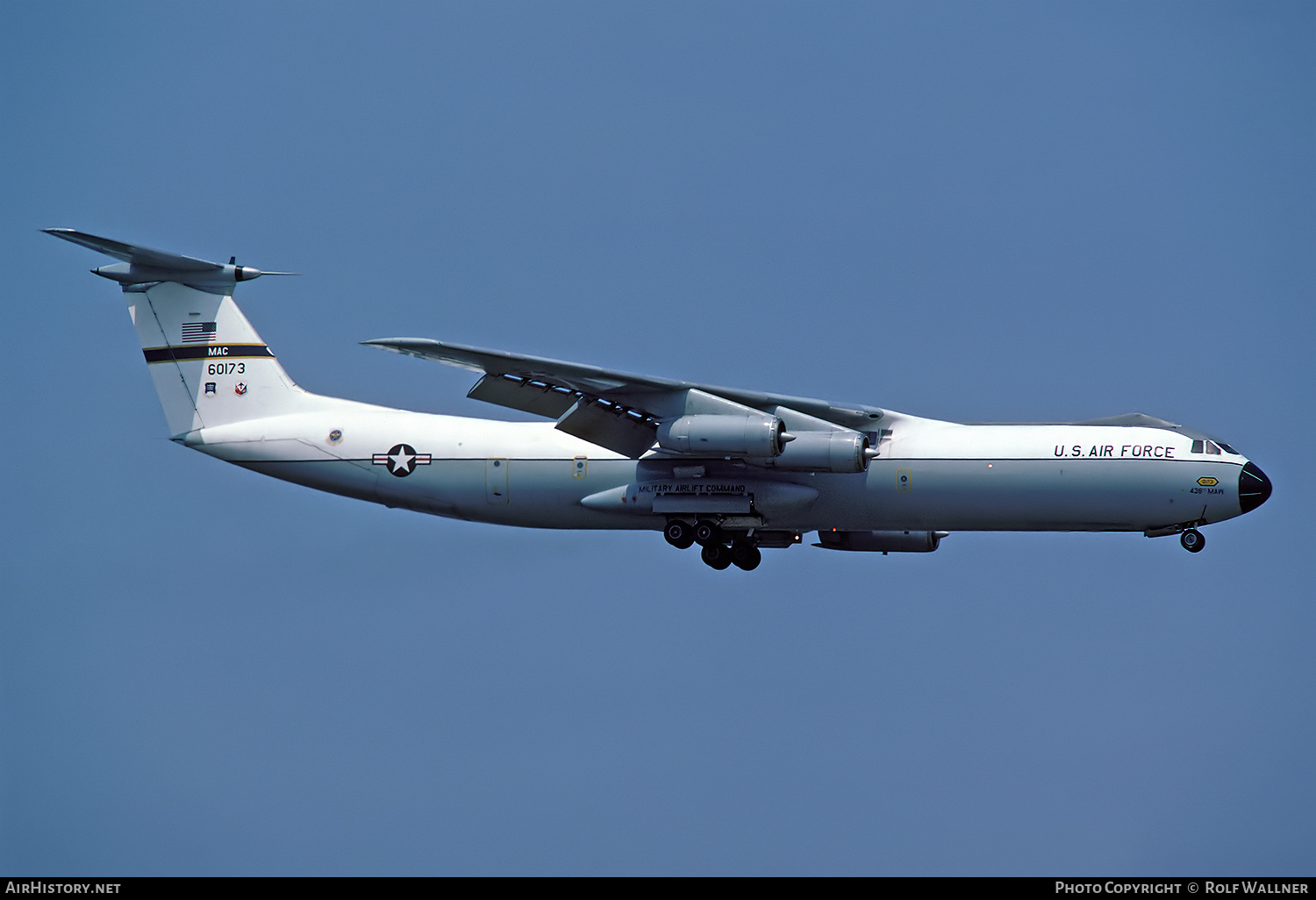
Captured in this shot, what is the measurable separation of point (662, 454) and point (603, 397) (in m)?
1.32

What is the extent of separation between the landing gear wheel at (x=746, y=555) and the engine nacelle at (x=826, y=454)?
2746 mm

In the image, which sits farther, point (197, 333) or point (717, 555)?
point (197, 333)

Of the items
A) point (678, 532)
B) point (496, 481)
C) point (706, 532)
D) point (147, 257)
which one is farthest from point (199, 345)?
point (706, 532)

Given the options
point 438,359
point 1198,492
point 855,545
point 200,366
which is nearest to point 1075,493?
point 1198,492

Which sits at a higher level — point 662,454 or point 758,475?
point 662,454

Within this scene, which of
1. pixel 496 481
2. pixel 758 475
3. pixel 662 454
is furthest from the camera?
pixel 496 481

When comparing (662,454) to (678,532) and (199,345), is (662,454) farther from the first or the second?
(199,345)

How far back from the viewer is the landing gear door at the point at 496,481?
86.9 feet

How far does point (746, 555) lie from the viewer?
2700 cm

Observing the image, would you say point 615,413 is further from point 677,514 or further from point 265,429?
point 265,429

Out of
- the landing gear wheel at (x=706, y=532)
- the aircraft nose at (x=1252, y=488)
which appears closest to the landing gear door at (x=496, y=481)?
the landing gear wheel at (x=706, y=532)

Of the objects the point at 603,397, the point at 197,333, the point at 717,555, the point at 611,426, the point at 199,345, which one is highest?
the point at 197,333

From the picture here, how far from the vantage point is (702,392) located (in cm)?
2494
